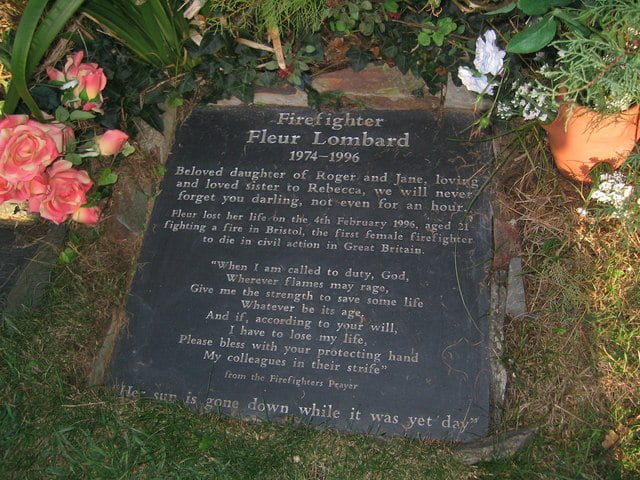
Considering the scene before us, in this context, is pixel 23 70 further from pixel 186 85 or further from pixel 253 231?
pixel 253 231

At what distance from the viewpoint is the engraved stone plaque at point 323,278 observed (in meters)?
2.04

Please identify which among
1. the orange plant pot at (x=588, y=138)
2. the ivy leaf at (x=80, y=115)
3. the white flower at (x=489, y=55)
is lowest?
the orange plant pot at (x=588, y=138)

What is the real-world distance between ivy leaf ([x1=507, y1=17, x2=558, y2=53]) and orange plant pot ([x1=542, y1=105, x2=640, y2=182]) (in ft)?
0.82

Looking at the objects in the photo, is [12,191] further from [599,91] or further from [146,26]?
[599,91]

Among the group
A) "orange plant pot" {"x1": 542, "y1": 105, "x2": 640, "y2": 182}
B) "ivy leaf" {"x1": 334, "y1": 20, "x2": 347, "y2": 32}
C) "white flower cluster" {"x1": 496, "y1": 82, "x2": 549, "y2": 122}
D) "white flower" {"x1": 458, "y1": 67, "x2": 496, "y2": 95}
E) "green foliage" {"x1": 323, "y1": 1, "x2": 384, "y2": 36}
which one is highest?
"green foliage" {"x1": 323, "y1": 1, "x2": 384, "y2": 36}

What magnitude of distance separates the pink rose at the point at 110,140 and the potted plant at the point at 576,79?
1399 mm

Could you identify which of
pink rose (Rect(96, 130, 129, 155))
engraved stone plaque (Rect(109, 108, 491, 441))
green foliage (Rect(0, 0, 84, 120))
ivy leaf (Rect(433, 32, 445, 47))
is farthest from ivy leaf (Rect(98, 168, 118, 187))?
ivy leaf (Rect(433, 32, 445, 47))

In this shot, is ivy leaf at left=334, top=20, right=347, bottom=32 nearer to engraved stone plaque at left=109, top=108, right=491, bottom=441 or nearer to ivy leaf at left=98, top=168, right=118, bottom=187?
engraved stone plaque at left=109, top=108, right=491, bottom=441

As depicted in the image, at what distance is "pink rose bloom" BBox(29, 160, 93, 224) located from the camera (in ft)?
7.21

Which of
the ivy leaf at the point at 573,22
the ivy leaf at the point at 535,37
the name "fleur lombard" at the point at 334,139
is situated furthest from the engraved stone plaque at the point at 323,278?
the ivy leaf at the point at 573,22

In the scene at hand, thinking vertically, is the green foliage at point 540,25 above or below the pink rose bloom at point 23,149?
above

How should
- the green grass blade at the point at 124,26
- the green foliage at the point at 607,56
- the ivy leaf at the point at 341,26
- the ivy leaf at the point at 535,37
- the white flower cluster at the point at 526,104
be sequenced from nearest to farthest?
the green foliage at the point at 607,56 < the ivy leaf at the point at 535,37 < the white flower cluster at the point at 526,104 < the green grass blade at the point at 124,26 < the ivy leaf at the point at 341,26

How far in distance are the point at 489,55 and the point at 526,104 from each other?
0.80 ft

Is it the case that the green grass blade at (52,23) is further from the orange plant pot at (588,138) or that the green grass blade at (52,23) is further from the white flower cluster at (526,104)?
the orange plant pot at (588,138)
